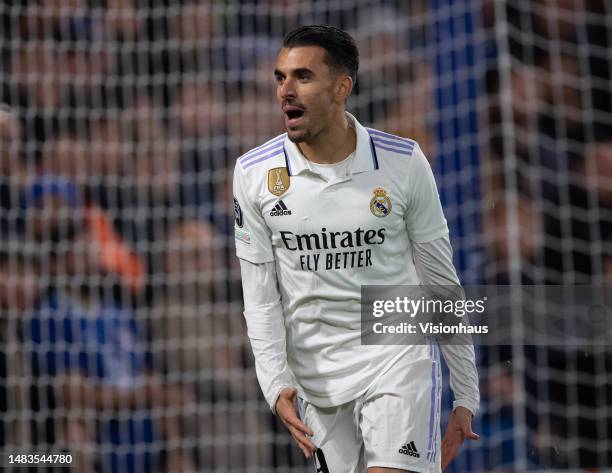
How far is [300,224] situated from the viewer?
3.58 meters

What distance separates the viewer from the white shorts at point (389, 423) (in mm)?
3477

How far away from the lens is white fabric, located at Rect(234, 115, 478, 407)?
3584 millimetres

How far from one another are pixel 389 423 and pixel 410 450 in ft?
0.30

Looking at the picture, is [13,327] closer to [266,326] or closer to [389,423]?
[266,326]

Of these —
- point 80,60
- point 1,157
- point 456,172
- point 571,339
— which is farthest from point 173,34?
point 571,339

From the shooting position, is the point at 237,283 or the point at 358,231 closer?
the point at 358,231

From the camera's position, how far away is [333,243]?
11.8 ft

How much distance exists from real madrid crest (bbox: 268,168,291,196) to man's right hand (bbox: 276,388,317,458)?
559mm

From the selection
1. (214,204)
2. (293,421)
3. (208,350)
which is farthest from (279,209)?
(214,204)

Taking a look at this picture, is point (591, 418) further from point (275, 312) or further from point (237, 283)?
point (275, 312)

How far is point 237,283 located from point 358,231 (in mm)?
2558

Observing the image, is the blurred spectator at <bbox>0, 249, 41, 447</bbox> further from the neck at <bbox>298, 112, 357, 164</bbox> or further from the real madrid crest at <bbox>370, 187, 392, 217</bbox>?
the real madrid crest at <bbox>370, 187, 392, 217</bbox>

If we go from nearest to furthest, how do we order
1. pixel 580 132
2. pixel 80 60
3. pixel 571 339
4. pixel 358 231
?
1. pixel 358 231
2. pixel 571 339
3. pixel 580 132
4. pixel 80 60

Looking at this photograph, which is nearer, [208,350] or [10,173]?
[208,350]
